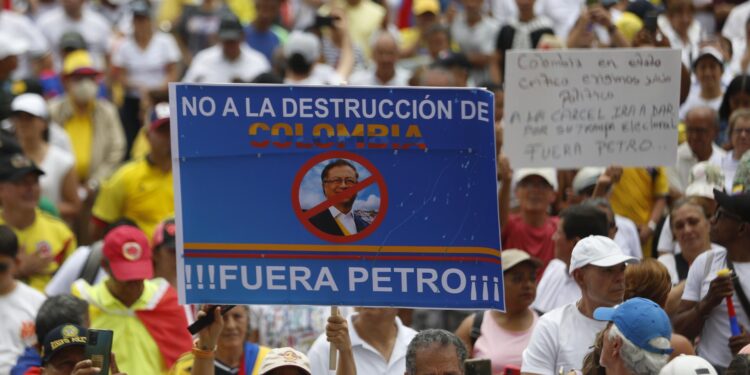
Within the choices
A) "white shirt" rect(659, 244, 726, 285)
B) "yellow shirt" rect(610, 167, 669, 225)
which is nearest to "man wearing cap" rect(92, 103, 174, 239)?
"yellow shirt" rect(610, 167, 669, 225)

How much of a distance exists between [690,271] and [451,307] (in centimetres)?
224

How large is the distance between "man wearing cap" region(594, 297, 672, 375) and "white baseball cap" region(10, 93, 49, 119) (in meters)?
7.78

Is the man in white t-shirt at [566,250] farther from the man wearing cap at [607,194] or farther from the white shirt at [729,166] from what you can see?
the white shirt at [729,166]

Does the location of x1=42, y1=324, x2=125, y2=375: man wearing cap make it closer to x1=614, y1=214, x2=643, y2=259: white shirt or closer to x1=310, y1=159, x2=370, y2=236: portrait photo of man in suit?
x1=310, y1=159, x2=370, y2=236: portrait photo of man in suit

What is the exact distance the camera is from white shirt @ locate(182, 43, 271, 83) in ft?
50.3

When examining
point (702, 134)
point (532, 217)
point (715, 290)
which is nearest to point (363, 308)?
point (715, 290)

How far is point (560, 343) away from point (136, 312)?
2774 mm

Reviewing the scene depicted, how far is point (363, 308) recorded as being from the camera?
333 inches

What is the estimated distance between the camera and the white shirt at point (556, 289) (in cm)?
912

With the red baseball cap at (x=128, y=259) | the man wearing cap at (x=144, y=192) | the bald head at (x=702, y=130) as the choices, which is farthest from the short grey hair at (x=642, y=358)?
the man wearing cap at (x=144, y=192)

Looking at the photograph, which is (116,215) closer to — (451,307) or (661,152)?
(661,152)

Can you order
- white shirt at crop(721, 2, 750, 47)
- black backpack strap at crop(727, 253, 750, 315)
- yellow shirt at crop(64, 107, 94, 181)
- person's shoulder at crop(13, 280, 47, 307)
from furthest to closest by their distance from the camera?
white shirt at crop(721, 2, 750, 47) → yellow shirt at crop(64, 107, 94, 181) → person's shoulder at crop(13, 280, 47, 307) → black backpack strap at crop(727, 253, 750, 315)

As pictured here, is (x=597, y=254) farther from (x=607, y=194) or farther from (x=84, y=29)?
(x=84, y=29)

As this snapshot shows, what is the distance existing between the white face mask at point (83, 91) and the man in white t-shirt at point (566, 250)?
6717 mm
